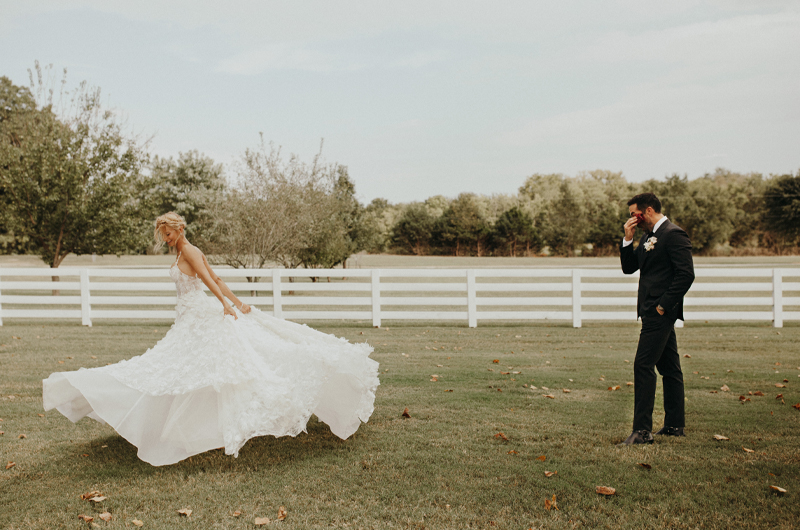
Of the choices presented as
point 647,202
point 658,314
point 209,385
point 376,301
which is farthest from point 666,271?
point 376,301

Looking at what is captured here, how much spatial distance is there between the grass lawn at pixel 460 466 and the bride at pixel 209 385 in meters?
0.33

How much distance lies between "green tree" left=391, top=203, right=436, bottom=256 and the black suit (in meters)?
57.2

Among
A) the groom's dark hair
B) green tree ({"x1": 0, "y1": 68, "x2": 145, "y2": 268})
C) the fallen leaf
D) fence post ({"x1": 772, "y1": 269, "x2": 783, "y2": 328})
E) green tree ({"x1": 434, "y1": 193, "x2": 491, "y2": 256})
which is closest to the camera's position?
the fallen leaf

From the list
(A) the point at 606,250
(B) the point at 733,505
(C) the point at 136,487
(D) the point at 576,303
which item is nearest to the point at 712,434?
(B) the point at 733,505

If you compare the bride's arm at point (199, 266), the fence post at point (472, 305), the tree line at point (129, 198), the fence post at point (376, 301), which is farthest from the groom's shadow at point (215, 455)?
the tree line at point (129, 198)

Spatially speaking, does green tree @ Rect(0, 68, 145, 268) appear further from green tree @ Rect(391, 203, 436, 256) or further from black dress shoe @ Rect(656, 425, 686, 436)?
green tree @ Rect(391, 203, 436, 256)

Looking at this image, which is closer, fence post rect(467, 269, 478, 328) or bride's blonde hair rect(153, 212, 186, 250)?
bride's blonde hair rect(153, 212, 186, 250)

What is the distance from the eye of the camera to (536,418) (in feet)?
18.4

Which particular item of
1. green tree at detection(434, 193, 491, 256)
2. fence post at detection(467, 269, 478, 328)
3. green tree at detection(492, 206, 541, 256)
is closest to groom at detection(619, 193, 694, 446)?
fence post at detection(467, 269, 478, 328)

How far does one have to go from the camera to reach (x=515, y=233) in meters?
59.5

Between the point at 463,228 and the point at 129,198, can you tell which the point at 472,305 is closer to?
the point at 129,198

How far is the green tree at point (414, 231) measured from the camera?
204 feet

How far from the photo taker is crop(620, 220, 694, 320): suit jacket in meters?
4.60

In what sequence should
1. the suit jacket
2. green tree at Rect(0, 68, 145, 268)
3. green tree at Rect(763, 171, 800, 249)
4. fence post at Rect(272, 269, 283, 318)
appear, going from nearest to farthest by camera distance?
1. the suit jacket
2. fence post at Rect(272, 269, 283, 318)
3. green tree at Rect(0, 68, 145, 268)
4. green tree at Rect(763, 171, 800, 249)
